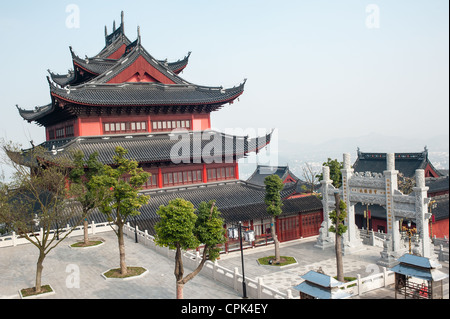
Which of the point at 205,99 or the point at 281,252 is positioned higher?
the point at 205,99

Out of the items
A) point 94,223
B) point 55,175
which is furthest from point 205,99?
point 55,175

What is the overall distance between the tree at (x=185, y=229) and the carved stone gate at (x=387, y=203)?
13.5 meters

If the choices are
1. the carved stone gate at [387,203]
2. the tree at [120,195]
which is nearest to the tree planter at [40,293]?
the tree at [120,195]

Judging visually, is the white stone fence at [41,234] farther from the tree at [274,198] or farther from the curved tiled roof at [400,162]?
the curved tiled roof at [400,162]

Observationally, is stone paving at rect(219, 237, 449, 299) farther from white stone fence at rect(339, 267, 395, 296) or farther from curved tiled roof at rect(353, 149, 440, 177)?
curved tiled roof at rect(353, 149, 440, 177)

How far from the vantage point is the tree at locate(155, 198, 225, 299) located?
15.1 meters

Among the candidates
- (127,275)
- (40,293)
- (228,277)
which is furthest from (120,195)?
(228,277)

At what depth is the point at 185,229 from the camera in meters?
15.0

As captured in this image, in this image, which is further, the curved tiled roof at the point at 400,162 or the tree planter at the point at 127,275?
the curved tiled roof at the point at 400,162

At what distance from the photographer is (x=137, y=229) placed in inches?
1040

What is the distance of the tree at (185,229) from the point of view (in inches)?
594

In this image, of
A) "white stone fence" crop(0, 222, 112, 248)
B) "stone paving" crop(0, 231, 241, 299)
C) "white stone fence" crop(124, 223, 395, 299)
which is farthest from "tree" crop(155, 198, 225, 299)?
"white stone fence" crop(0, 222, 112, 248)
